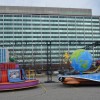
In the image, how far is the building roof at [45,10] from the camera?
139200mm

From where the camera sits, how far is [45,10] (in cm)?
14362

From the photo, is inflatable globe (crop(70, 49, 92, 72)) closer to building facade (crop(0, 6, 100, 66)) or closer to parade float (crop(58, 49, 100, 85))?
parade float (crop(58, 49, 100, 85))

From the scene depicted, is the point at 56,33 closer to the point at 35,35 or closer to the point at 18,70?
the point at 35,35

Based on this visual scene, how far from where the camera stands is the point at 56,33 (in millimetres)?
136875

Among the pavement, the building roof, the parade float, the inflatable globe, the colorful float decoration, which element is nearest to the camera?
the pavement

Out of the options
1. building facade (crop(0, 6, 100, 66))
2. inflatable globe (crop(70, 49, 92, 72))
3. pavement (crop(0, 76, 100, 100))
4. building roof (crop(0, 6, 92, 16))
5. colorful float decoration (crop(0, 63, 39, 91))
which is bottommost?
pavement (crop(0, 76, 100, 100))

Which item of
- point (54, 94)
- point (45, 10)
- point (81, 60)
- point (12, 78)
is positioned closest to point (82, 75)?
point (81, 60)

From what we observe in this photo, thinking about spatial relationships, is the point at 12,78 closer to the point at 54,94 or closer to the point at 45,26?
the point at 54,94

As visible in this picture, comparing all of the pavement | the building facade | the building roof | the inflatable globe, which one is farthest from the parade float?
the building roof

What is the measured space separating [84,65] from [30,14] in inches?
4678

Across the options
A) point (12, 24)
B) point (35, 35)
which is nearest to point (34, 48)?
point (35, 35)

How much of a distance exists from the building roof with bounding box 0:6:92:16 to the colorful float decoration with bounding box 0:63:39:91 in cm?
11931

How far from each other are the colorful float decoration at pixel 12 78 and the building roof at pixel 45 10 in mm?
119313

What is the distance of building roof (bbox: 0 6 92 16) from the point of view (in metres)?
139
